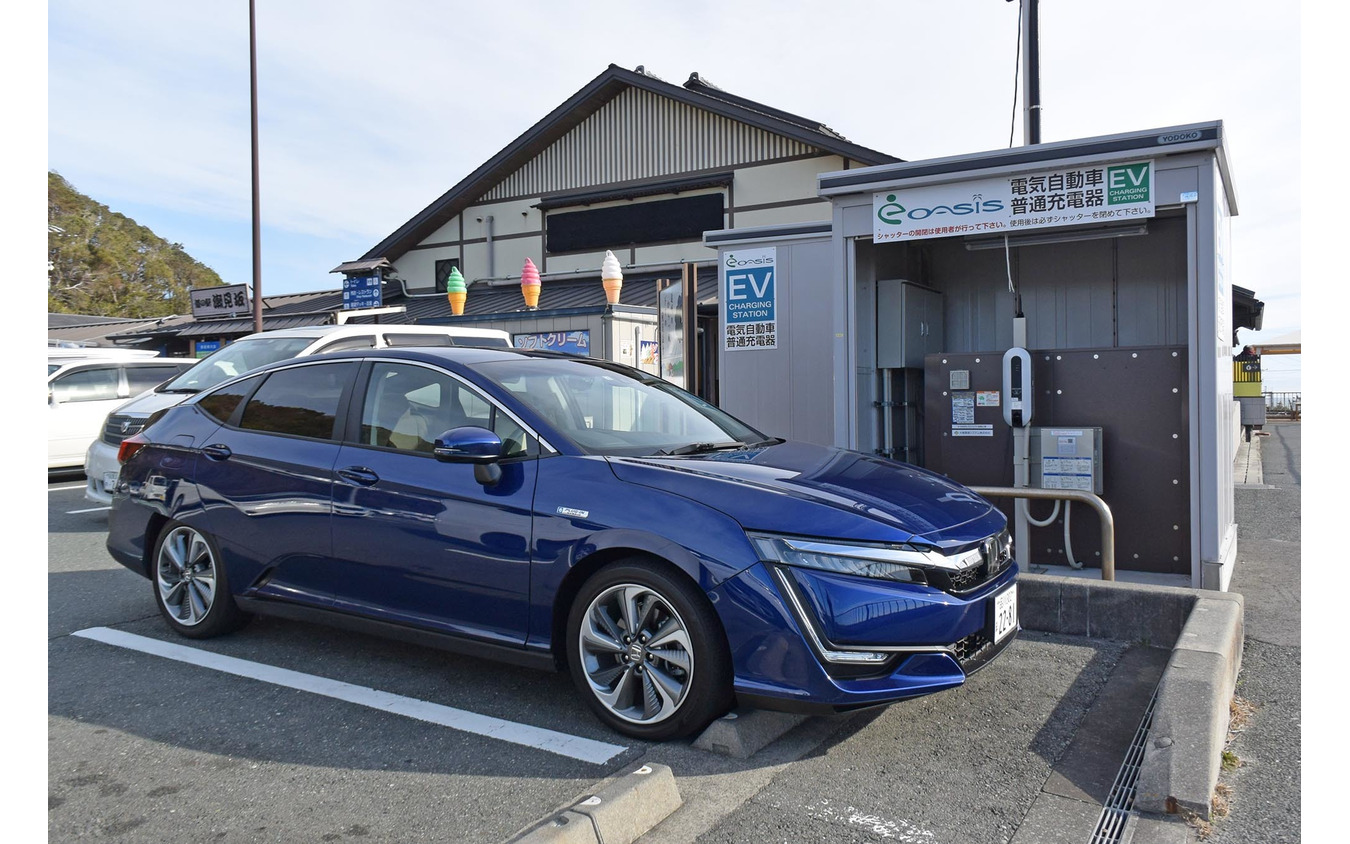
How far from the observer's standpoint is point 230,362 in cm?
912

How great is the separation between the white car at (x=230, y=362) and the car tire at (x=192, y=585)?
3506mm

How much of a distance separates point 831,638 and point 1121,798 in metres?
1.14

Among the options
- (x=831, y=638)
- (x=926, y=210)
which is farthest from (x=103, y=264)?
(x=831, y=638)

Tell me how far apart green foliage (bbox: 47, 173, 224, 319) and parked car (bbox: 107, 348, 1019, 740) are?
38.4 meters

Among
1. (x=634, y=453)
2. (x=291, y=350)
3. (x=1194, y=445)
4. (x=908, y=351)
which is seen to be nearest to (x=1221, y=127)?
(x=1194, y=445)

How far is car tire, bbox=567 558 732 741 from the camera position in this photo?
3.50 meters

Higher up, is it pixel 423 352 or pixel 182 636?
pixel 423 352

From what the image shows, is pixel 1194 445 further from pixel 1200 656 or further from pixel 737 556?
pixel 737 556

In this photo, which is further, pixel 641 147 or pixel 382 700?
pixel 641 147

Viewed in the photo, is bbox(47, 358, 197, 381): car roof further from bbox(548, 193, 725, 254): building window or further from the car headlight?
the car headlight

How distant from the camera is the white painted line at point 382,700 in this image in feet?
12.0

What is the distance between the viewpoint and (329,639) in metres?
5.12

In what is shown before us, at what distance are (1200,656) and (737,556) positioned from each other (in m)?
2.07

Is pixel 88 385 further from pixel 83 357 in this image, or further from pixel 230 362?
pixel 230 362
